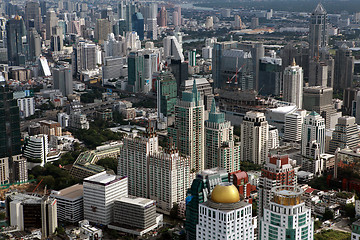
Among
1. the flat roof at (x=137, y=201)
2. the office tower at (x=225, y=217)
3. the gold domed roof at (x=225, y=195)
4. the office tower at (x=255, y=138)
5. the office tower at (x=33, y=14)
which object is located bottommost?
the flat roof at (x=137, y=201)

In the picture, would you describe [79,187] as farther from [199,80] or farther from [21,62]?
[21,62]

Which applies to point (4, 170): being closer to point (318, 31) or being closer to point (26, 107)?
point (26, 107)

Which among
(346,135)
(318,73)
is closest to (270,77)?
(318,73)

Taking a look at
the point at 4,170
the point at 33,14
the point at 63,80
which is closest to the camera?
the point at 4,170

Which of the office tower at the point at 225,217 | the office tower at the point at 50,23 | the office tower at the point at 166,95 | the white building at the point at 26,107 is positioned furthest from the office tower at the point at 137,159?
the office tower at the point at 50,23

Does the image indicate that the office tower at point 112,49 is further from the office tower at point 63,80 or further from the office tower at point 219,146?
the office tower at point 219,146
